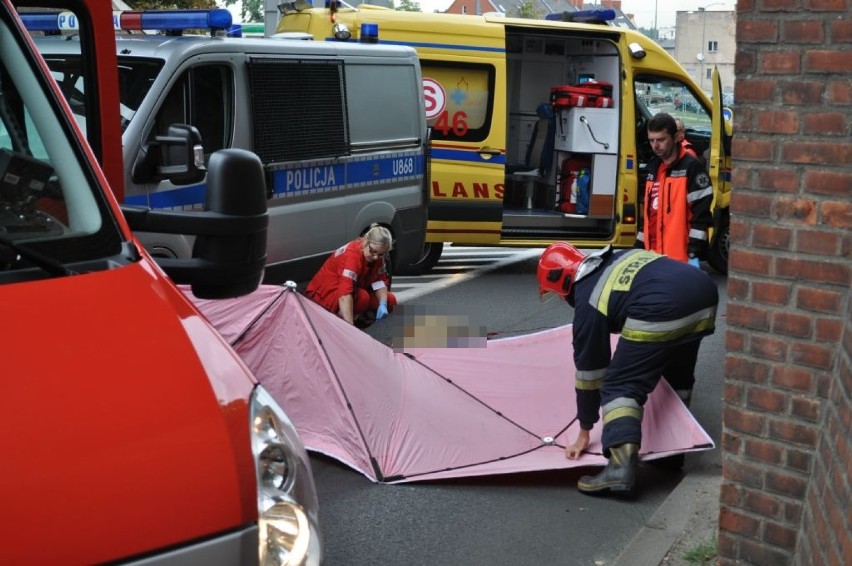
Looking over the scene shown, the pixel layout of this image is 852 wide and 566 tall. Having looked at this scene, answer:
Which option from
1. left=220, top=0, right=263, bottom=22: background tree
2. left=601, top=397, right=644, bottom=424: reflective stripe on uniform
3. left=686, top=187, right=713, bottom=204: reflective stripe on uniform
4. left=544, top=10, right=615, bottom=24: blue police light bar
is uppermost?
left=220, top=0, right=263, bottom=22: background tree

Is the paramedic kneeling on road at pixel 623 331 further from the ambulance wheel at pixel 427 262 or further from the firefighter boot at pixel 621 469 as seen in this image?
the ambulance wheel at pixel 427 262

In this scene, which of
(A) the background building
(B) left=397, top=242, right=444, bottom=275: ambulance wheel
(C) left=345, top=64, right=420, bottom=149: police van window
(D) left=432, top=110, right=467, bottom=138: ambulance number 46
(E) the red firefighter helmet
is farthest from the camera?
(A) the background building

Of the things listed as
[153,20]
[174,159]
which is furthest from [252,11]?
[174,159]

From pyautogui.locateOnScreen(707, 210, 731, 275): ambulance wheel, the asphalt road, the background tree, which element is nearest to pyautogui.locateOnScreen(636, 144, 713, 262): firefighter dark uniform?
the asphalt road

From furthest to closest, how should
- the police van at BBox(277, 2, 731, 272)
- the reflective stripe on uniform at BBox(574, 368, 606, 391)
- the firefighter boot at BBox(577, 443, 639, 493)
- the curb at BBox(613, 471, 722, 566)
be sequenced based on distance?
the police van at BBox(277, 2, 731, 272), the reflective stripe on uniform at BBox(574, 368, 606, 391), the firefighter boot at BBox(577, 443, 639, 493), the curb at BBox(613, 471, 722, 566)

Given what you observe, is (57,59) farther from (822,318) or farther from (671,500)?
(822,318)

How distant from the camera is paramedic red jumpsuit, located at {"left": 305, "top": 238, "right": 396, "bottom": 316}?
8.45 metres

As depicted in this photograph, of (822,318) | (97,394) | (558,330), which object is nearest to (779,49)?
(822,318)

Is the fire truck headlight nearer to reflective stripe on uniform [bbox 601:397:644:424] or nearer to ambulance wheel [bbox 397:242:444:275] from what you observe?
reflective stripe on uniform [bbox 601:397:644:424]

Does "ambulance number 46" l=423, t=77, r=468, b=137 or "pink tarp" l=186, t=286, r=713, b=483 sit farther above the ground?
"ambulance number 46" l=423, t=77, r=468, b=137

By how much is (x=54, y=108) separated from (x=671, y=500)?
362cm

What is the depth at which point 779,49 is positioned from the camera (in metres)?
3.78

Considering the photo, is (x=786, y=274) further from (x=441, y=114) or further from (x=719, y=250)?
(x=719, y=250)

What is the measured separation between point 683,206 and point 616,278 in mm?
2350
